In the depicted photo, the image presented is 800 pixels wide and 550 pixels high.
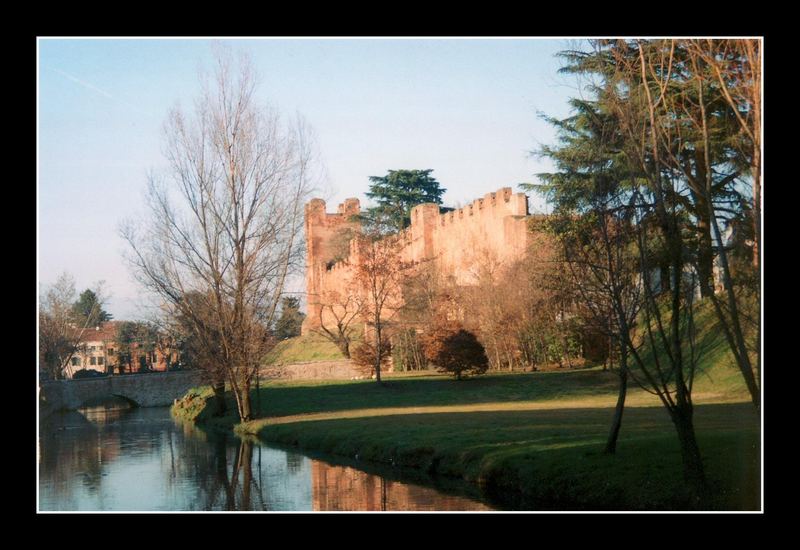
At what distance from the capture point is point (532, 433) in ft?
46.7

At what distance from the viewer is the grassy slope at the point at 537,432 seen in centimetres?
1034

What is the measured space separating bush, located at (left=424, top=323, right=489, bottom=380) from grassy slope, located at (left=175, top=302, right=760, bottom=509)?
44 centimetres

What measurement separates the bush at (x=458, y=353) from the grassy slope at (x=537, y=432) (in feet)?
1.44

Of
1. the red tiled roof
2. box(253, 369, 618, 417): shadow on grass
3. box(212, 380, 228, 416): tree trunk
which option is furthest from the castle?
the red tiled roof

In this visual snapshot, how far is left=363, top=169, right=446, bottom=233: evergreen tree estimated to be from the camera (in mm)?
48250

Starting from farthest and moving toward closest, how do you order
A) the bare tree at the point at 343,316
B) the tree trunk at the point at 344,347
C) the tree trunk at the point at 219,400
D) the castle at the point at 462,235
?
1. the tree trunk at the point at 344,347
2. the bare tree at the point at 343,316
3. the castle at the point at 462,235
4. the tree trunk at the point at 219,400

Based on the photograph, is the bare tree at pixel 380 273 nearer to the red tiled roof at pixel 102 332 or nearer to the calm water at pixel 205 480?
the red tiled roof at pixel 102 332

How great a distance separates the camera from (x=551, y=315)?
27750 millimetres

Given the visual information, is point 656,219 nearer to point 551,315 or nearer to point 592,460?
point 592,460

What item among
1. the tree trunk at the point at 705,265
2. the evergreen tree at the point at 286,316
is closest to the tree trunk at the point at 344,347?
the evergreen tree at the point at 286,316

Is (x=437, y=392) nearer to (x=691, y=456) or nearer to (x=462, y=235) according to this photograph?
(x=462, y=235)

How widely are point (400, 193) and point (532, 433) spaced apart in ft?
114

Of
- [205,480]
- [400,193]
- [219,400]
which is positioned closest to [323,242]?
[400,193]
